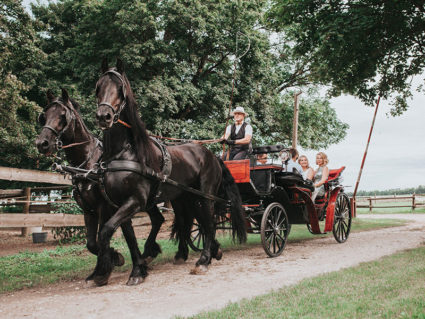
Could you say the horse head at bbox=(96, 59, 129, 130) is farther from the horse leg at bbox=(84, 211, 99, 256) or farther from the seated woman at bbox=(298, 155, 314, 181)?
the seated woman at bbox=(298, 155, 314, 181)

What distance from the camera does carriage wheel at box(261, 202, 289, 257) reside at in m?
7.03

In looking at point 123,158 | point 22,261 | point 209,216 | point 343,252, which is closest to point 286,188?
point 343,252

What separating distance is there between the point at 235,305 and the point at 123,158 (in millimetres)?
2337

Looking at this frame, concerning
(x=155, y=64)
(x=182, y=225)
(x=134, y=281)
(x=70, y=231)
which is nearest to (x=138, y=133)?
(x=134, y=281)

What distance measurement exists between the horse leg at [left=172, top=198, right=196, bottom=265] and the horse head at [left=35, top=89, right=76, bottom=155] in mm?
2380

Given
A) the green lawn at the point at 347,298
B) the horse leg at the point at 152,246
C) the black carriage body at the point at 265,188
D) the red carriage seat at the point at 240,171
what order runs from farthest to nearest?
1. the black carriage body at the point at 265,188
2. the red carriage seat at the point at 240,171
3. the horse leg at the point at 152,246
4. the green lawn at the point at 347,298

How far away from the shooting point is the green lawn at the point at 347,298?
3686mm

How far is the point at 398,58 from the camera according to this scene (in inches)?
511

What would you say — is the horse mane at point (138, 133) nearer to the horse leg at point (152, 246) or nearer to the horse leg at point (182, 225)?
the horse leg at point (152, 246)

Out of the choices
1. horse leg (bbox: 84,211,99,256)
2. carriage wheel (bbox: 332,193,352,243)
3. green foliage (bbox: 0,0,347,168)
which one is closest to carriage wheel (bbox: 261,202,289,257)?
carriage wheel (bbox: 332,193,352,243)

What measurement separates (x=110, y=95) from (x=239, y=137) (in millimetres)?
3272

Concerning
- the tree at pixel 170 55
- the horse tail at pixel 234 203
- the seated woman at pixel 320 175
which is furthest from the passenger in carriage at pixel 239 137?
the tree at pixel 170 55

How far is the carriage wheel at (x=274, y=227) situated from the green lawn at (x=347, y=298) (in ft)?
5.80

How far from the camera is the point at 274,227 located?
737cm
